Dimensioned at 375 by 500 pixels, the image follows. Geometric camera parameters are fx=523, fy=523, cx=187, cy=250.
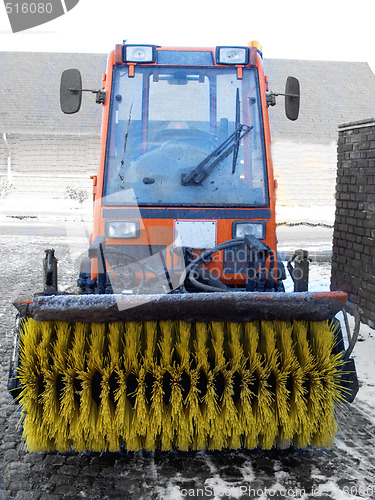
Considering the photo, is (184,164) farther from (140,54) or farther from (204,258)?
(140,54)

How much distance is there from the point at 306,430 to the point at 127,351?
1.04 meters

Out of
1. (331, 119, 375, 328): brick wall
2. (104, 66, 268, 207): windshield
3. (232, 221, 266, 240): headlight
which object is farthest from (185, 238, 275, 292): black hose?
(331, 119, 375, 328): brick wall

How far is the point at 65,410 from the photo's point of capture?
2658 millimetres

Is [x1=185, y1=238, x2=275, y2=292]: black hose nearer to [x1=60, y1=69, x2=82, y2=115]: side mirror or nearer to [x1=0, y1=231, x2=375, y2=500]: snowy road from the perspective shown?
[x1=0, y1=231, x2=375, y2=500]: snowy road

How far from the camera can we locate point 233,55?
12.9 feet

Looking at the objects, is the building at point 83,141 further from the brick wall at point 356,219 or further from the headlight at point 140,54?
the headlight at point 140,54

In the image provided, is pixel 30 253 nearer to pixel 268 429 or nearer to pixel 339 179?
pixel 339 179

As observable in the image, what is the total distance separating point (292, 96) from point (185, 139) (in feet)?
2.80

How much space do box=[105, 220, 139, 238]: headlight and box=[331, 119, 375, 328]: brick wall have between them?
2473mm

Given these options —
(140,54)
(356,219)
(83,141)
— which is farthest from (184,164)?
(83,141)

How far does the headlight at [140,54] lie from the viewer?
390 centimetres

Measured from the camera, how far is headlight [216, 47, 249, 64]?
155 inches

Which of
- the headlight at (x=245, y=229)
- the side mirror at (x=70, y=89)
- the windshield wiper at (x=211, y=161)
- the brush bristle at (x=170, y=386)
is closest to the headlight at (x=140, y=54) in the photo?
the side mirror at (x=70, y=89)

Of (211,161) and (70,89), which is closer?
(70,89)
